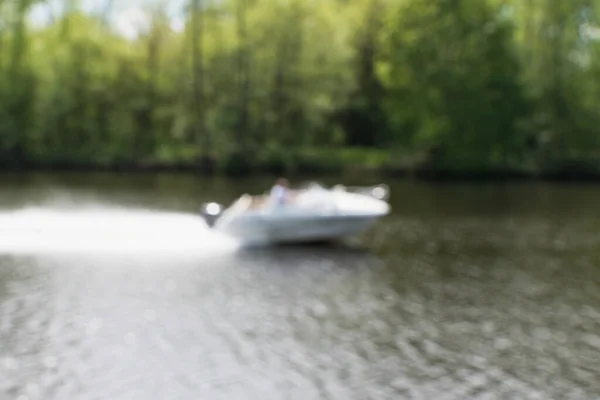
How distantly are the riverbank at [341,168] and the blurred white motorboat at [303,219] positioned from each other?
112 feet

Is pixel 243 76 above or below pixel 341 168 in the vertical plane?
above

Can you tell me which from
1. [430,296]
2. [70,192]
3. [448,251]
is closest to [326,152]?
[70,192]

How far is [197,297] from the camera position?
2023 cm

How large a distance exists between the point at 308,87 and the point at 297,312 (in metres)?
48.8

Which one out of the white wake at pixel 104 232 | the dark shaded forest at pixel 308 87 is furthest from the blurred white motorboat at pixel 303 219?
the dark shaded forest at pixel 308 87

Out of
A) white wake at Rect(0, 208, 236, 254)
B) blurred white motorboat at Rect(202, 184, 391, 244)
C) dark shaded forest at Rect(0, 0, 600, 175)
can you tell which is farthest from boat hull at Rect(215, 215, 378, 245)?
dark shaded forest at Rect(0, 0, 600, 175)

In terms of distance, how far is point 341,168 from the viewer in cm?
6481

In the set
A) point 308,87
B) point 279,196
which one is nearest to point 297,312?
point 279,196

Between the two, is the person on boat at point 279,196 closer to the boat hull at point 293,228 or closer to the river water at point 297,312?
the boat hull at point 293,228

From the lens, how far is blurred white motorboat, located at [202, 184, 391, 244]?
2770cm

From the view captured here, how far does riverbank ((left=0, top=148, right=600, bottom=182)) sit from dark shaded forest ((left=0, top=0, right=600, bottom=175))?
0.16 metres

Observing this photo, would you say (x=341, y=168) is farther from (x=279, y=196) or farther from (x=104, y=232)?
(x=279, y=196)

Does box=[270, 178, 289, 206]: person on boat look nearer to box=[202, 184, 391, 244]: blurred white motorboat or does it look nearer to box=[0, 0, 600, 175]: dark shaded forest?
box=[202, 184, 391, 244]: blurred white motorboat

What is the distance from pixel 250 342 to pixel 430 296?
20.8 feet
